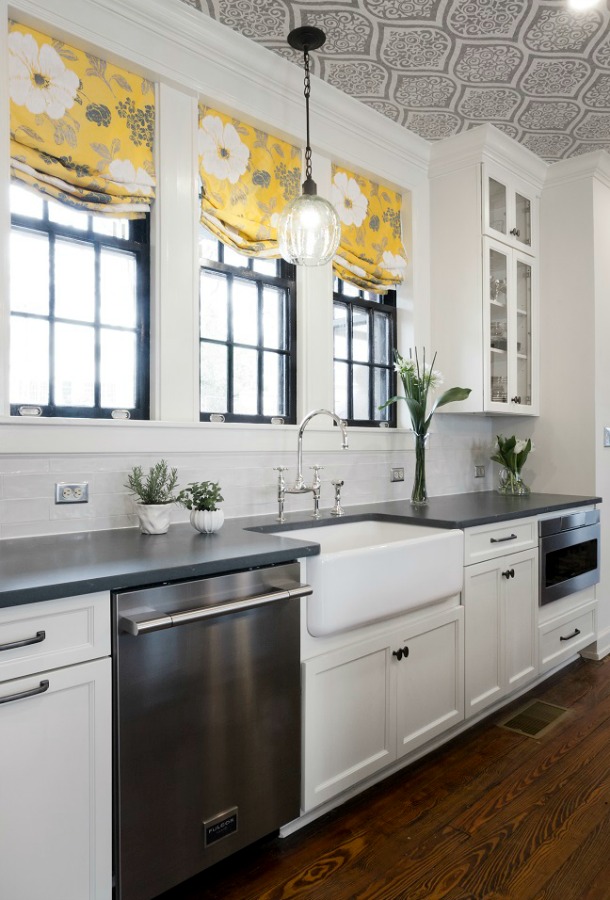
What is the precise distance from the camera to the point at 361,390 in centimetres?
329

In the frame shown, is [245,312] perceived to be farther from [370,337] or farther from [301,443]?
[370,337]

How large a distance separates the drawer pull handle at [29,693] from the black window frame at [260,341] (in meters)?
1.38

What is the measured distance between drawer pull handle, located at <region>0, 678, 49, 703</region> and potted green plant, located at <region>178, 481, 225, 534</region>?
2.73 ft

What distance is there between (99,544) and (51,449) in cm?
37

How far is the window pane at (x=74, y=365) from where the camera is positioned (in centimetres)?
215

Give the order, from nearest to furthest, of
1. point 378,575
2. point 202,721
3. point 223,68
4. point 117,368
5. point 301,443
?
point 202,721
point 378,575
point 117,368
point 223,68
point 301,443

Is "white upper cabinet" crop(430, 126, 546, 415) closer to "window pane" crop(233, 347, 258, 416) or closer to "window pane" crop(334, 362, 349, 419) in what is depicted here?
"window pane" crop(334, 362, 349, 419)

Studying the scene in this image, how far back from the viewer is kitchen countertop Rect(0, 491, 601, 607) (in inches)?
53.8

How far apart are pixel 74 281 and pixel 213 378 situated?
0.66 metres

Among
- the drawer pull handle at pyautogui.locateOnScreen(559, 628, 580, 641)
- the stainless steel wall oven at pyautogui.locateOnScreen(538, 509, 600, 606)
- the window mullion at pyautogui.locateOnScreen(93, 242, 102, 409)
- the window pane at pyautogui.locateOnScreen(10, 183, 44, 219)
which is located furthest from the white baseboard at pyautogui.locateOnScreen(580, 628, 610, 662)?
the window pane at pyautogui.locateOnScreen(10, 183, 44, 219)

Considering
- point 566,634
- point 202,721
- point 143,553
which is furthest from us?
point 566,634

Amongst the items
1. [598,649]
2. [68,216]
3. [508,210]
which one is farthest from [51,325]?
[598,649]

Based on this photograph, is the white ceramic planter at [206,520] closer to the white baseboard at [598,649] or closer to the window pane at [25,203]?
the window pane at [25,203]

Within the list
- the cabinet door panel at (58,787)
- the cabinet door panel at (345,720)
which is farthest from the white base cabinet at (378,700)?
the cabinet door panel at (58,787)
